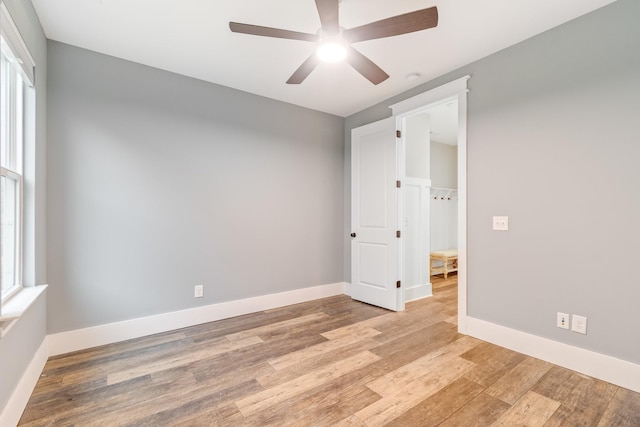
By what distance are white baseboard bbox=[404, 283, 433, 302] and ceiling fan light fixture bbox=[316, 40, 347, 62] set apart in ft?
10.2

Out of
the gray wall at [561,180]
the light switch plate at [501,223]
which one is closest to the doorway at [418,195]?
the gray wall at [561,180]

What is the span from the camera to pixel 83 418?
5.54 feet

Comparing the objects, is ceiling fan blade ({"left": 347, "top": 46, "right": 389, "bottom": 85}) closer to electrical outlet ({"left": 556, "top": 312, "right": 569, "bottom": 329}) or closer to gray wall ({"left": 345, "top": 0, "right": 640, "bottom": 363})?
gray wall ({"left": 345, "top": 0, "right": 640, "bottom": 363})

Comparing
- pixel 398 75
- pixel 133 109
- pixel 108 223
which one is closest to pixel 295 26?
pixel 398 75

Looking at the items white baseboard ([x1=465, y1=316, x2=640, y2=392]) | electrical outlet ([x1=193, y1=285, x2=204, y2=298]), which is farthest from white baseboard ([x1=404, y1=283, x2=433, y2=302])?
electrical outlet ([x1=193, y1=285, x2=204, y2=298])

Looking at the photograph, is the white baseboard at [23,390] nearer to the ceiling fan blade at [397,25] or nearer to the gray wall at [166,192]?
the gray wall at [166,192]

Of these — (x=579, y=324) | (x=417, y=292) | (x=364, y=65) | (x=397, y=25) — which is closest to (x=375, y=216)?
(x=417, y=292)

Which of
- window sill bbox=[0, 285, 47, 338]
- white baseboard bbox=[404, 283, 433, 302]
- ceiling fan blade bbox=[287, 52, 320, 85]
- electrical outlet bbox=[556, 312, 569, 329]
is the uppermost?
ceiling fan blade bbox=[287, 52, 320, 85]

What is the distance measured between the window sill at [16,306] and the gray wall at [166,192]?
1.69 ft

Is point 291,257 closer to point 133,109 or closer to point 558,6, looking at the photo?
point 133,109

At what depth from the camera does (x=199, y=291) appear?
10.3ft

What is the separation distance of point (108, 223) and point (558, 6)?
4.05 metres

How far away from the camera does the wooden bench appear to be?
17.6ft

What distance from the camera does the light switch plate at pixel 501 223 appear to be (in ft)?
8.52
